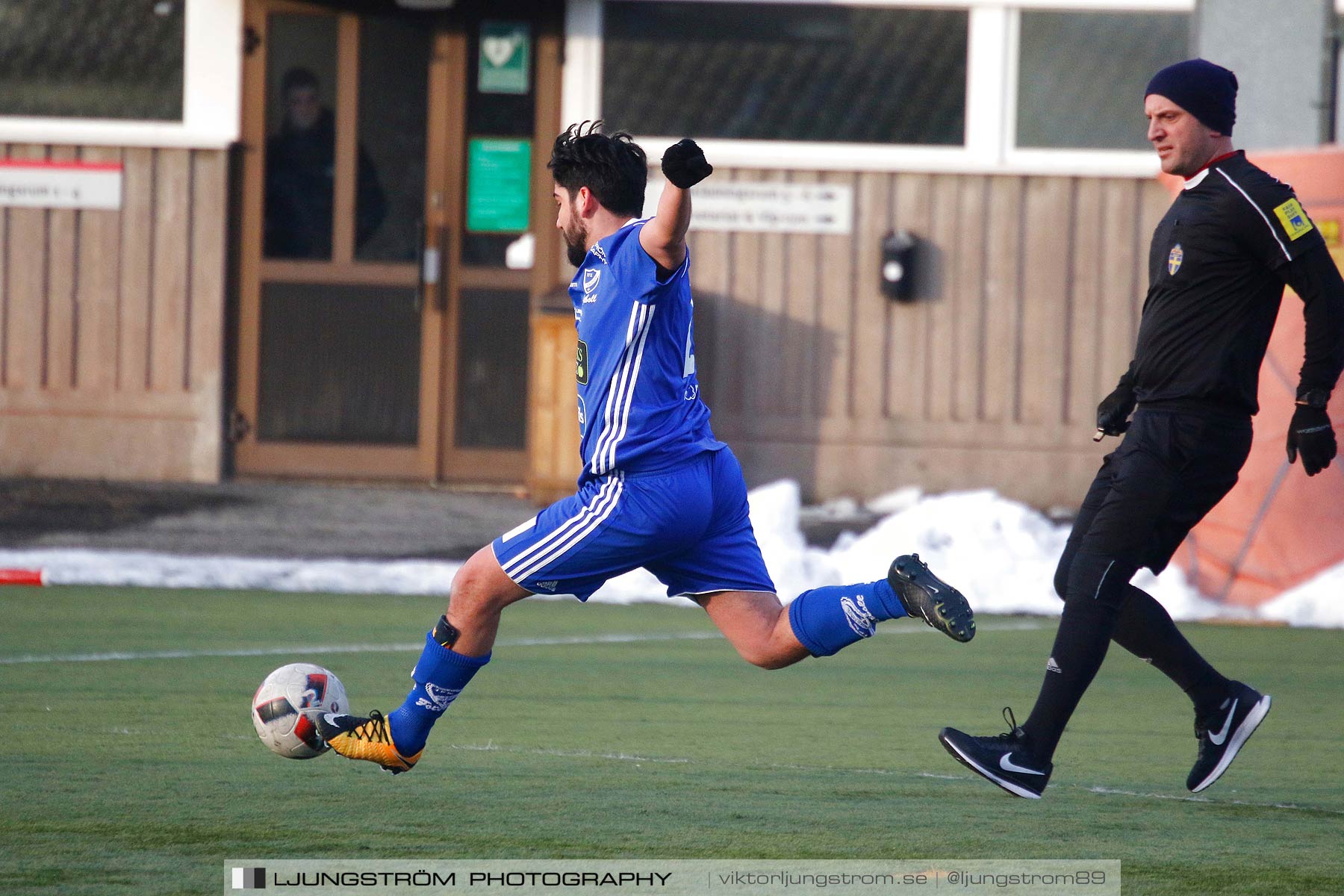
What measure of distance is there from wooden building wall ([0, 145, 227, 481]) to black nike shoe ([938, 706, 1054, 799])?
8.88 m

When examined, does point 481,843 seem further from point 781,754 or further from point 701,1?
point 701,1

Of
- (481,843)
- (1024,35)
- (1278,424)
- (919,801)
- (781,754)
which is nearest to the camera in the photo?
(481,843)

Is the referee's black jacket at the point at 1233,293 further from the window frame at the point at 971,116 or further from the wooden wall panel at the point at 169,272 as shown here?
the wooden wall panel at the point at 169,272

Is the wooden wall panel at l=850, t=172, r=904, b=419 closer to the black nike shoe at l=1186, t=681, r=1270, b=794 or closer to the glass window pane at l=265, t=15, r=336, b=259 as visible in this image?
the glass window pane at l=265, t=15, r=336, b=259

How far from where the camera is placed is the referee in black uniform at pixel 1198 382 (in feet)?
16.3

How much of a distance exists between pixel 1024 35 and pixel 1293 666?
619cm

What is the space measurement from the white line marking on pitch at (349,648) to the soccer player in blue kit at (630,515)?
2.59m

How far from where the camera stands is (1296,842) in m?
4.62

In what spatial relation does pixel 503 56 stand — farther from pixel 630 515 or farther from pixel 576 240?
pixel 630 515

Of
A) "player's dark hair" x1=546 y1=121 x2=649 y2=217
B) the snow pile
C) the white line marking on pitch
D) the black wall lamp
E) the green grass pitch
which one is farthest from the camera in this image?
the black wall lamp

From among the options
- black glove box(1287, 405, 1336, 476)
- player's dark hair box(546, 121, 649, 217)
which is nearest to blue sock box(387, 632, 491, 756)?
player's dark hair box(546, 121, 649, 217)

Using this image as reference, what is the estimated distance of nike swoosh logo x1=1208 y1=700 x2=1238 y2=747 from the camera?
512 cm

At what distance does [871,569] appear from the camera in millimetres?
10031

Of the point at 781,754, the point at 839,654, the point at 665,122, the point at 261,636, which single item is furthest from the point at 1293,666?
the point at 665,122
